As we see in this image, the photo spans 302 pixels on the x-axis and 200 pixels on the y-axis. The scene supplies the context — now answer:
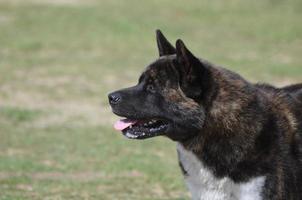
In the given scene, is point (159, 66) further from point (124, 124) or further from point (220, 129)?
point (220, 129)

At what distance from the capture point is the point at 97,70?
21.1 meters

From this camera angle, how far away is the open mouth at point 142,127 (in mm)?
6863

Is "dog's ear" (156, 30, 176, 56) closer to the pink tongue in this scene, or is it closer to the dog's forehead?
the dog's forehead

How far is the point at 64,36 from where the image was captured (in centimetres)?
2544

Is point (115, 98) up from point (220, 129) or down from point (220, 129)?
up

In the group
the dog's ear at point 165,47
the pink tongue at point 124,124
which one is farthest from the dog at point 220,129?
the dog's ear at point 165,47

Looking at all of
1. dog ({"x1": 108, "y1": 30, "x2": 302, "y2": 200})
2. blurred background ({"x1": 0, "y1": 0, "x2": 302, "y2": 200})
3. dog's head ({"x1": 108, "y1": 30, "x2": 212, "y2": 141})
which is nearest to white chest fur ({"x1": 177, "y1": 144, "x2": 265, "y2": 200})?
dog ({"x1": 108, "y1": 30, "x2": 302, "y2": 200})

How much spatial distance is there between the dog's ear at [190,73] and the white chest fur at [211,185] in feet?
1.71

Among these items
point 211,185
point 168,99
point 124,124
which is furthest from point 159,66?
point 211,185

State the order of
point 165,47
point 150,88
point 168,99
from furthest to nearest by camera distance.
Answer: point 165,47 < point 150,88 < point 168,99

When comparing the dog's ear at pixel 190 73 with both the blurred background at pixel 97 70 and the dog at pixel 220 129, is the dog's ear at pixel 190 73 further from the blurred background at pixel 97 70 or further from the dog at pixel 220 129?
the blurred background at pixel 97 70

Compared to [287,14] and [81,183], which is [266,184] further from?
[287,14]

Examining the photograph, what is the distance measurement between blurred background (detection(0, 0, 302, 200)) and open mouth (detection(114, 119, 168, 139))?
3.08 metres

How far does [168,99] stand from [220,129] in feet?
1.65
